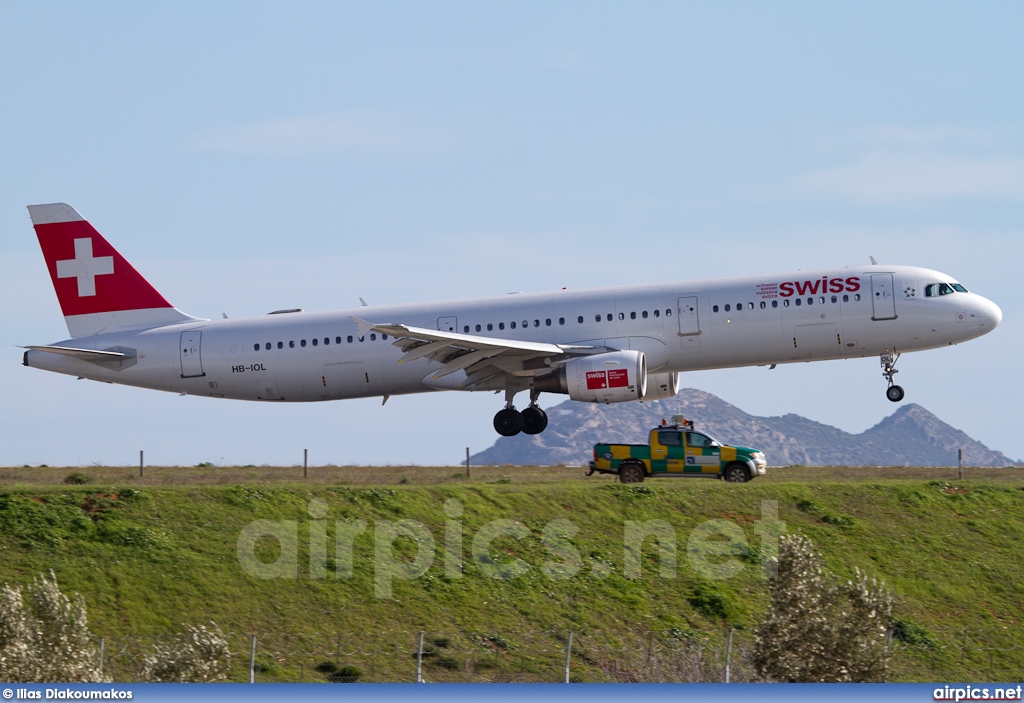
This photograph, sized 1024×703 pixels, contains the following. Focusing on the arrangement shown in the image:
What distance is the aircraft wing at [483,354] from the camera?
37500mm

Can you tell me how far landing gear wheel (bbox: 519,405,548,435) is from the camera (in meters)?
40.3

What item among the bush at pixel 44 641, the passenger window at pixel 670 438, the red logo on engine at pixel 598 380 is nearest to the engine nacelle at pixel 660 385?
the red logo on engine at pixel 598 380

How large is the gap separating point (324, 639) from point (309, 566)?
9.38ft

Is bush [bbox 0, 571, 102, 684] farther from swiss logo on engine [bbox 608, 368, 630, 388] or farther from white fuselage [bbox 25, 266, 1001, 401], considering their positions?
white fuselage [bbox 25, 266, 1001, 401]

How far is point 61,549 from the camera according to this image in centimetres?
2844

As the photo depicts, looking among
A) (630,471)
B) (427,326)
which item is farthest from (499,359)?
(630,471)

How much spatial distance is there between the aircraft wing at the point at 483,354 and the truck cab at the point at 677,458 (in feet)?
11.5

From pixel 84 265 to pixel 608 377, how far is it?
18803 millimetres

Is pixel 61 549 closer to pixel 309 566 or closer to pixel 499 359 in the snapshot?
pixel 309 566

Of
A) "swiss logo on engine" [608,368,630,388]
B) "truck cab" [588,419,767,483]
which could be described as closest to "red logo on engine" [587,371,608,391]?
"swiss logo on engine" [608,368,630,388]

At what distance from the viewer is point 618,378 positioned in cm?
3725

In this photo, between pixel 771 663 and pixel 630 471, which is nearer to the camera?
pixel 771 663

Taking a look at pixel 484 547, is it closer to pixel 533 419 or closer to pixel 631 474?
pixel 631 474

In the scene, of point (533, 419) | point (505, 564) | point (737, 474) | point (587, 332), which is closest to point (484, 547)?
point (505, 564)
